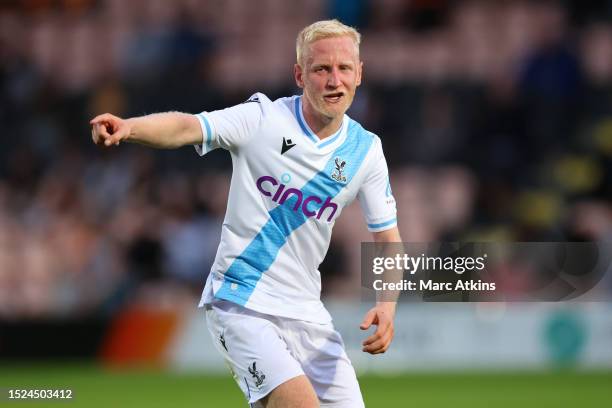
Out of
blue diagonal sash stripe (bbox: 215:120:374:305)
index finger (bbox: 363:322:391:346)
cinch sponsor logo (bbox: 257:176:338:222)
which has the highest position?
cinch sponsor logo (bbox: 257:176:338:222)

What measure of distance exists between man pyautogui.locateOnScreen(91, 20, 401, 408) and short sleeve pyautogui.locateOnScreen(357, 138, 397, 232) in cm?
4

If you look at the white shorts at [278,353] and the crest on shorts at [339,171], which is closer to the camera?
the white shorts at [278,353]

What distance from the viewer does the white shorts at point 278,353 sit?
231 inches

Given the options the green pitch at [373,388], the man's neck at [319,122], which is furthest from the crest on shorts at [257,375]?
the green pitch at [373,388]

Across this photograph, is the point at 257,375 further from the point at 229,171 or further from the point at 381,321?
the point at 229,171

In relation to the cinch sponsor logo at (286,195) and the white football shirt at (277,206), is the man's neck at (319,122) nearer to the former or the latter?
the white football shirt at (277,206)

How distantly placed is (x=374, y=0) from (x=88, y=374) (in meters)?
6.88

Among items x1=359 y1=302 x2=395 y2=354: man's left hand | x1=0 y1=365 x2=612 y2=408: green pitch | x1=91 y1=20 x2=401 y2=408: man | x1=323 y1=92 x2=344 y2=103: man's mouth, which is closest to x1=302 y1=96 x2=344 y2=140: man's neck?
x1=91 y1=20 x2=401 y2=408: man

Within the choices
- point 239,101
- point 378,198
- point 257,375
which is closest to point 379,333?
point 257,375

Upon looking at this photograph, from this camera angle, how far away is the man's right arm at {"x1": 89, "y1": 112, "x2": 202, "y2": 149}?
5.13m

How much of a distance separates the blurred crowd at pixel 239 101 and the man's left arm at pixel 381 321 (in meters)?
7.65

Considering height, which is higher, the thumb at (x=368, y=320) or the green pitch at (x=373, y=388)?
the green pitch at (x=373, y=388)

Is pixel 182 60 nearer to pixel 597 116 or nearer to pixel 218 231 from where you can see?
pixel 218 231

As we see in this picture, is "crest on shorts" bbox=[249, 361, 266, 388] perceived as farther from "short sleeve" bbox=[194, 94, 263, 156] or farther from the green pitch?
the green pitch
